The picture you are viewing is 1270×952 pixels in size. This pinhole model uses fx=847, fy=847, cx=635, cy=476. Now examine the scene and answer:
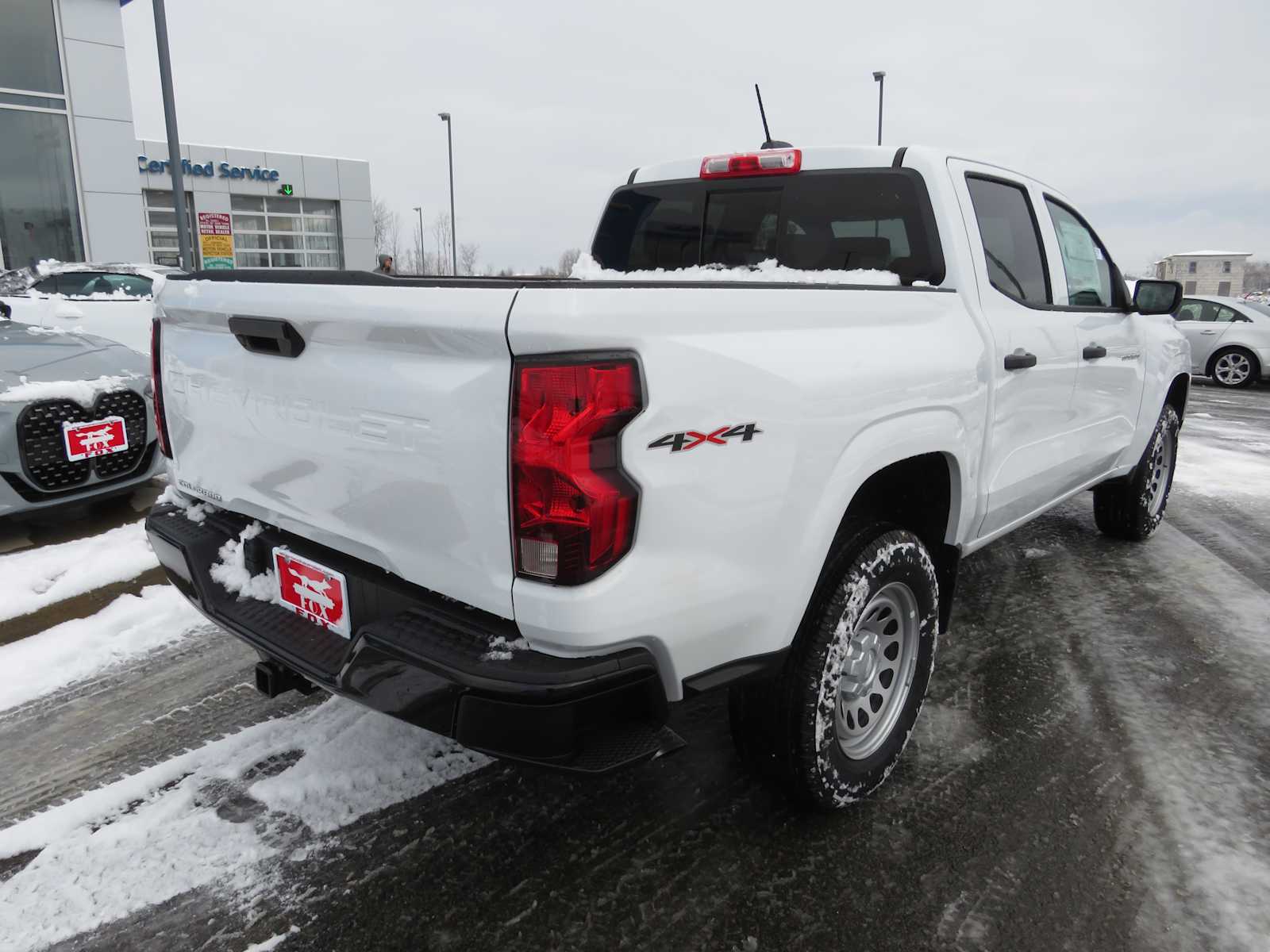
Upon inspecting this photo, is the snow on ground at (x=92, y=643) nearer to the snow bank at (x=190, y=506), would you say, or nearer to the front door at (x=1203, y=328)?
the snow bank at (x=190, y=506)

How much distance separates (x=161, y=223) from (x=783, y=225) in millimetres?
33385

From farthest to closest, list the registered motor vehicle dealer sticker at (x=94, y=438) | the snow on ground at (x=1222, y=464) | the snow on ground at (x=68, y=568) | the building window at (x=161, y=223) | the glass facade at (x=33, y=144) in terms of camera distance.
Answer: the building window at (x=161, y=223)
the glass facade at (x=33, y=144)
the snow on ground at (x=1222, y=464)
the registered motor vehicle dealer sticker at (x=94, y=438)
the snow on ground at (x=68, y=568)

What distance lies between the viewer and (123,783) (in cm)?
260

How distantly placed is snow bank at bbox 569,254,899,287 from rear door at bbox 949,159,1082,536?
0.38m

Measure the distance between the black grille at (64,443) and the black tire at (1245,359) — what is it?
52.3ft

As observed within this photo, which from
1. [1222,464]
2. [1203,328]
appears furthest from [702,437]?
[1203,328]

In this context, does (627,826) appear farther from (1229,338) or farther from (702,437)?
(1229,338)

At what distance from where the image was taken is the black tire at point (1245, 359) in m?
14.1

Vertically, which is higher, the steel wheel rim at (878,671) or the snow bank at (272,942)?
the steel wheel rim at (878,671)

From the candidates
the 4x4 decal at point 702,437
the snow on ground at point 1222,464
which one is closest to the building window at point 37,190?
the 4x4 decal at point 702,437

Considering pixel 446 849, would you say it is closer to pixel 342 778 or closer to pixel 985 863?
pixel 342 778

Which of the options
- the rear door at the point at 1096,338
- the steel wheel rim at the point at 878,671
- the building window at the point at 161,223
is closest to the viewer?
the steel wheel rim at the point at 878,671

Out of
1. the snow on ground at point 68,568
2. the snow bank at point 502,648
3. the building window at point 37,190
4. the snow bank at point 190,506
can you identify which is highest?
the building window at point 37,190

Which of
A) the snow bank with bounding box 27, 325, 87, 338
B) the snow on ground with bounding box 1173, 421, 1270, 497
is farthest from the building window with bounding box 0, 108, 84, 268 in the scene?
the snow on ground with bounding box 1173, 421, 1270, 497
